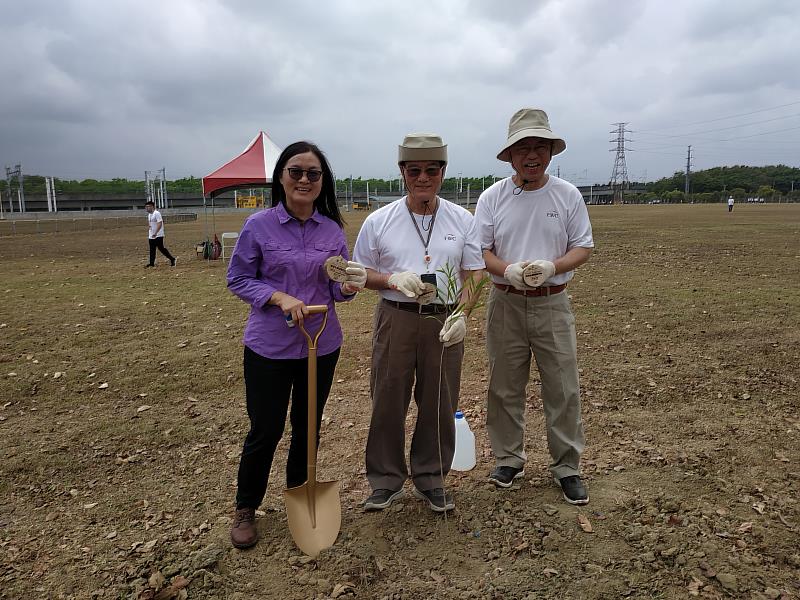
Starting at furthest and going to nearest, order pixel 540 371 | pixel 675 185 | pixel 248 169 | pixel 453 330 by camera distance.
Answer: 1. pixel 675 185
2. pixel 248 169
3. pixel 540 371
4. pixel 453 330

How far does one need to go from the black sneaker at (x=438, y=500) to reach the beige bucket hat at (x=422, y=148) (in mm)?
1911

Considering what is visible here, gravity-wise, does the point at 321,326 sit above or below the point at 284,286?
below

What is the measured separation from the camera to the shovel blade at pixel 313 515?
290 centimetres

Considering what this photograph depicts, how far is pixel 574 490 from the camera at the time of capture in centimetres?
331

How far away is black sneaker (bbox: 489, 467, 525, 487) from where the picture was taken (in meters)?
3.51

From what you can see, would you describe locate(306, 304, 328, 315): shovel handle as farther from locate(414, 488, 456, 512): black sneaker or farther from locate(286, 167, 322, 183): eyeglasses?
locate(414, 488, 456, 512): black sneaker

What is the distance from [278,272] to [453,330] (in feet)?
3.08

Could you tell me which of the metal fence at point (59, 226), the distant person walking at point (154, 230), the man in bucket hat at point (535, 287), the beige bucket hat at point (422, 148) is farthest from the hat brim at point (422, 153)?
the metal fence at point (59, 226)

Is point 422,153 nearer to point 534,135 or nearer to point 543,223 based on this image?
point 534,135

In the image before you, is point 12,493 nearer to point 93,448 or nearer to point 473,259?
point 93,448

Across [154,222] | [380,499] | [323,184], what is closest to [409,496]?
[380,499]

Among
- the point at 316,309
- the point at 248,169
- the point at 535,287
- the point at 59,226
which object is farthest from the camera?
the point at 59,226

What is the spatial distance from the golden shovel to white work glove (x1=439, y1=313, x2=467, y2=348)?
24.3 inches

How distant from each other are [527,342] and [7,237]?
97.7ft
